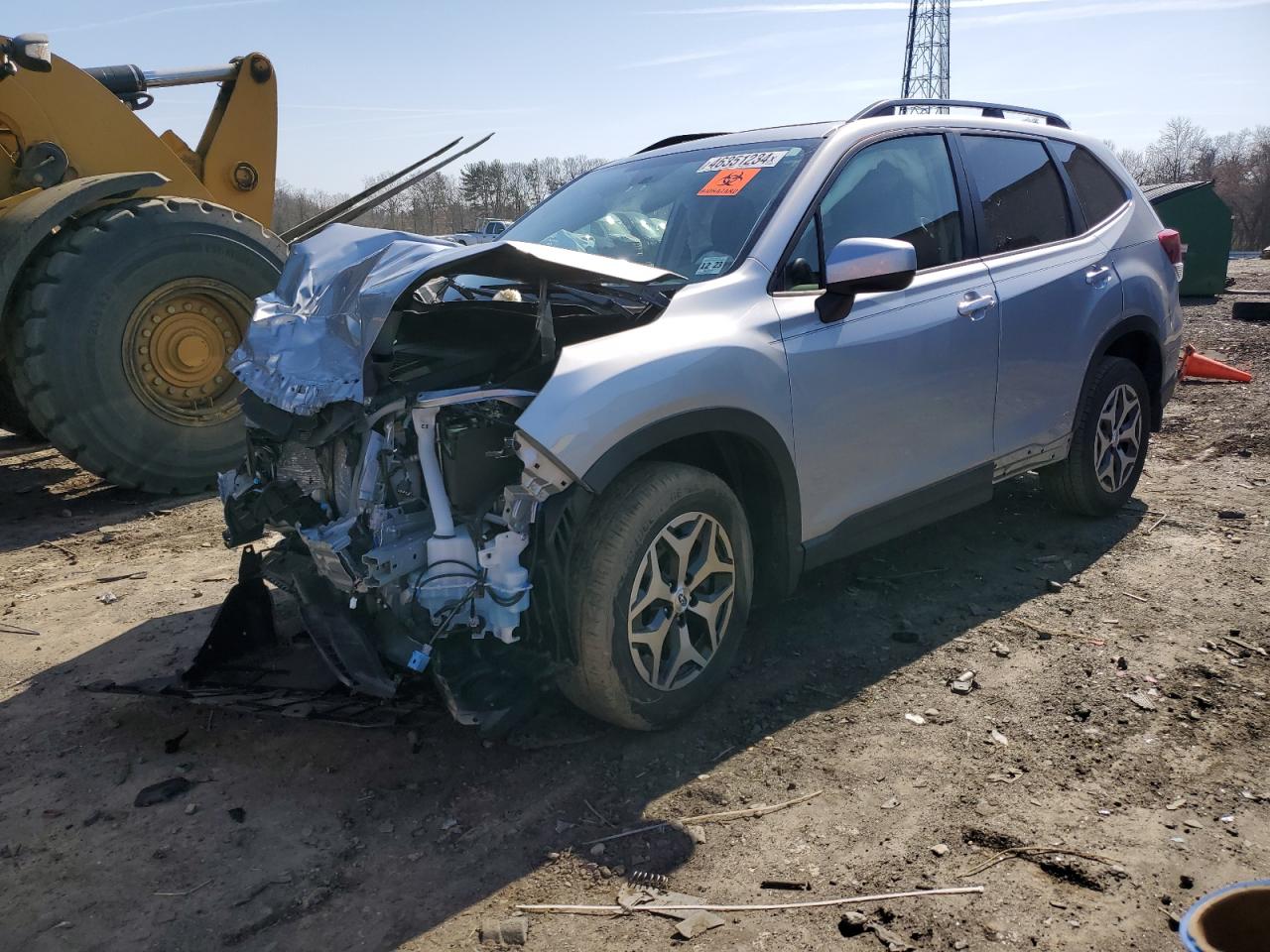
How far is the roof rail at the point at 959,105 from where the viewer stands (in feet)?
13.8

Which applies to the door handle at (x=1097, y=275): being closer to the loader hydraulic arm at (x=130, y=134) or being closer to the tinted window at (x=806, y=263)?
the tinted window at (x=806, y=263)

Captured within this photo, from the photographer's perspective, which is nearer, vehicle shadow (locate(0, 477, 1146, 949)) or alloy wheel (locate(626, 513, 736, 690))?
Result: vehicle shadow (locate(0, 477, 1146, 949))

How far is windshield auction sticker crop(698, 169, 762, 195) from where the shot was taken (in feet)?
12.5

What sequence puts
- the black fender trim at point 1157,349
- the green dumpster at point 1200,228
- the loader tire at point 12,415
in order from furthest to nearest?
the green dumpster at point 1200,228
the loader tire at point 12,415
the black fender trim at point 1157,349

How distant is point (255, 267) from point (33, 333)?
1.43m

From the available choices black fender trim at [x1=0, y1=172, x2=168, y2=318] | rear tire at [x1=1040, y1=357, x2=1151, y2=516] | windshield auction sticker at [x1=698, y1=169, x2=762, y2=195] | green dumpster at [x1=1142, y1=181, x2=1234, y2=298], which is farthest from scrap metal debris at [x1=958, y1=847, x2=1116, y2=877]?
green dumpster at [x1=1142, y1=181, x2=1234, y2=298]

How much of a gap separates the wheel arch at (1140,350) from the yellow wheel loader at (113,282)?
206 inches

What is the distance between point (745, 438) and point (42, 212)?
478 cm

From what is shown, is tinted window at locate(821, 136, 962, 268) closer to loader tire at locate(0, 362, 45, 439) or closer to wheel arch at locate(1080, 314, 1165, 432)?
wheel arch at locate(1080, 314, 1165, 432)

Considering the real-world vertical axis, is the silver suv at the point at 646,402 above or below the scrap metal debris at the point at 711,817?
above

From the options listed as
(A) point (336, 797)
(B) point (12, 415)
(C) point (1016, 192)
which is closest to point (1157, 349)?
(C) point (1016, 192)

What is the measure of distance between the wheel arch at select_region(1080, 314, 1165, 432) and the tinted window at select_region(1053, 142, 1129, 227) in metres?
0.56

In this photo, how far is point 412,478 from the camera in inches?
121

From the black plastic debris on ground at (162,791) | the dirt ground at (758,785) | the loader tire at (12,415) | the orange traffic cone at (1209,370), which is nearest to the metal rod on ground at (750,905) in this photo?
the dirt ground at (758,785)
